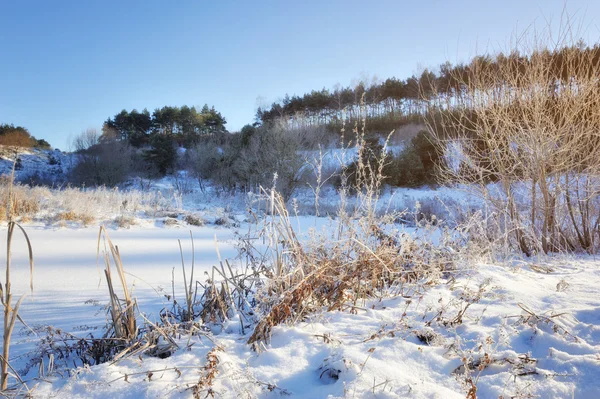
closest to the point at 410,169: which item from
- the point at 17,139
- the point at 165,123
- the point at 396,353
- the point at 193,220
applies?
the point at 193,220

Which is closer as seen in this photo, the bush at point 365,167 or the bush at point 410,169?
the bush at point 365,167

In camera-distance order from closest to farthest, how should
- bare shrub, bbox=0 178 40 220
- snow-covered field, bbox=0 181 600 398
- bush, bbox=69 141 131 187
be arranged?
snow-covered field, bbox=0 181 600 398 → bare shrub, bbox=0 178 40 220 → bush, bbox=69 141 131 187

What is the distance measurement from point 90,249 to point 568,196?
20.8 feet

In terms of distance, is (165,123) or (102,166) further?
(165,123)

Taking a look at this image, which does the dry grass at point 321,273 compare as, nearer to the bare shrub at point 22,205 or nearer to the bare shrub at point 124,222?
the bare shrub at point 124,222

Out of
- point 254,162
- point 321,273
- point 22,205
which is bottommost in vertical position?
point 321,273

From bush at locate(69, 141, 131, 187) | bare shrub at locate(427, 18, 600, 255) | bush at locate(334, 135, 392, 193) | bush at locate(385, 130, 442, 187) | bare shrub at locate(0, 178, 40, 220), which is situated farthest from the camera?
bush at locate(69, 141, 131, 187)

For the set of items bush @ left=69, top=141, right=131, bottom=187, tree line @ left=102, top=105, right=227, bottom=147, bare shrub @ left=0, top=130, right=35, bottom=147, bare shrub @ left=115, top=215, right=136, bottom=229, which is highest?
tree line @ left=102, top=105, right=227, bottom=147

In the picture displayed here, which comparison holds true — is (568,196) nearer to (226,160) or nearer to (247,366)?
(247,366)

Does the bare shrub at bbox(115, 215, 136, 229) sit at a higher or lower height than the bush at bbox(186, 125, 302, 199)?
lower

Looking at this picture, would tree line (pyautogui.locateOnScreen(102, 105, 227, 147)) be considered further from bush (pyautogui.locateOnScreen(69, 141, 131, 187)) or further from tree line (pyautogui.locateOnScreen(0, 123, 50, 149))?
bush (pyautogui.locateOnScreen(69, 141, 131, 187))

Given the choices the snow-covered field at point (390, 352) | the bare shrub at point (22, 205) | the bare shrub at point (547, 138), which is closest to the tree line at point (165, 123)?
the bare shrub at point (22, 205)

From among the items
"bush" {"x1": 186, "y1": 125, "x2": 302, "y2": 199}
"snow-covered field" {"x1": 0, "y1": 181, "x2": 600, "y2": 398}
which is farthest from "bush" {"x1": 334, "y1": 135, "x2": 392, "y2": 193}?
"bush" {"x1": 186, "y1": 125, "x2": 302, "y2": 199}

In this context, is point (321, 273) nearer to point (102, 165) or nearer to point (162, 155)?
point (102, 165)
